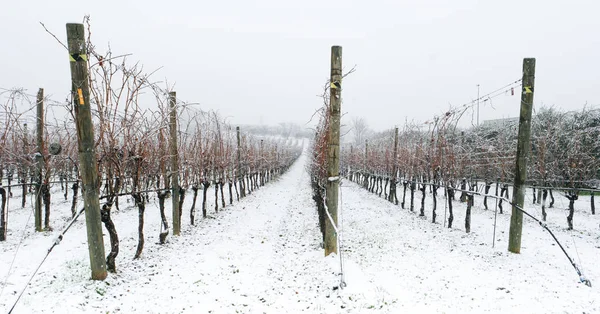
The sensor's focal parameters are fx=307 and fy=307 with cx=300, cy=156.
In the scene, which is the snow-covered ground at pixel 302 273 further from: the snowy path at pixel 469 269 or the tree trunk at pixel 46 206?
the tree trunk at pixel 46 206

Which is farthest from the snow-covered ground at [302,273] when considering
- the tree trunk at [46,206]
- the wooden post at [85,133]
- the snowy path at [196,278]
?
the wooden post at [85,133]

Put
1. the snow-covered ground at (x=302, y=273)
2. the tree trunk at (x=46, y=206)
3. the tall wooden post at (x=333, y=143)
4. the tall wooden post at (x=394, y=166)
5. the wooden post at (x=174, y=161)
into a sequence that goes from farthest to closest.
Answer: the tall wooden post at (x=394, y=166) < the tree trunk at (x=46, y=206) < the wooden post at (x=174, y=161) < the tall wooden post at (x=333, y=143) < the snow-covered ground at (x=302, y=273)

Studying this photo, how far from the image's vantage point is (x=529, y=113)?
5.62 meters

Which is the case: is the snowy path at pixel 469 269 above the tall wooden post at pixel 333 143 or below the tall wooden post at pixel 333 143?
below

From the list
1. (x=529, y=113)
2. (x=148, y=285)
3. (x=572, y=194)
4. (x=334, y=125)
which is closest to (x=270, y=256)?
(x=148, y=285)

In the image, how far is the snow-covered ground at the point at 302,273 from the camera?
3.92 m

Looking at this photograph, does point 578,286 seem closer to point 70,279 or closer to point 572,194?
point 572,194

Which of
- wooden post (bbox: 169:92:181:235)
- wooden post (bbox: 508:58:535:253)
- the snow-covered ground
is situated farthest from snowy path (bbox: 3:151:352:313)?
wooden post (bbox: 508:58:535:253)

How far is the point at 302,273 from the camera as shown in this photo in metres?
5.23

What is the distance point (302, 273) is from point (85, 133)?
3864 mm

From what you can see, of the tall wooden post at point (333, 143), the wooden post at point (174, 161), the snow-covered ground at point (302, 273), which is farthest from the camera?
the wooden post at point (174, 161)

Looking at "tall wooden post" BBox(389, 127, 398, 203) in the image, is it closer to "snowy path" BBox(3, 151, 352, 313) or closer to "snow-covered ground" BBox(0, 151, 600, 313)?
"snow-covered ground" BBox(0, 151, 600, 313)

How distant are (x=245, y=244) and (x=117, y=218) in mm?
5114

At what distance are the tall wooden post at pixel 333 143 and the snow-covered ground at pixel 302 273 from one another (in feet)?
1.45
